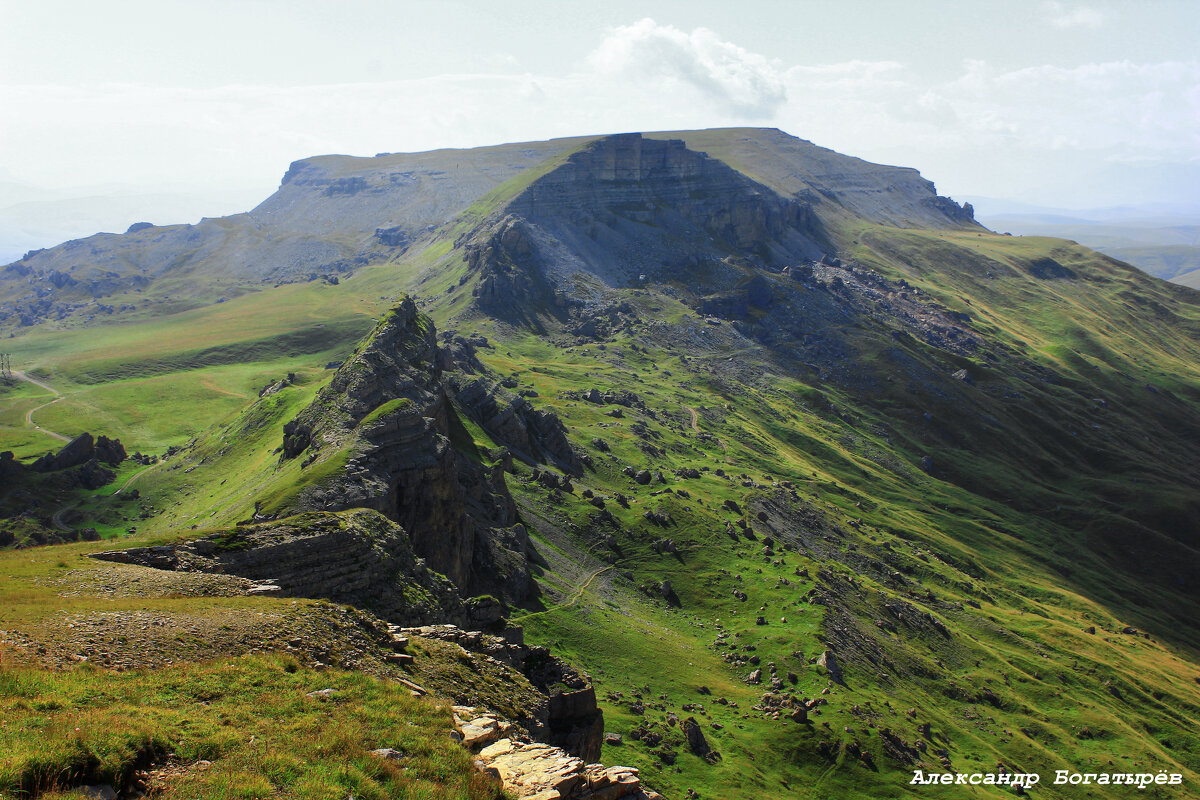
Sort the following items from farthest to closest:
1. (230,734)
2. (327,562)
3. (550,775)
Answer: (327,562) < (550,775) < (230,734)

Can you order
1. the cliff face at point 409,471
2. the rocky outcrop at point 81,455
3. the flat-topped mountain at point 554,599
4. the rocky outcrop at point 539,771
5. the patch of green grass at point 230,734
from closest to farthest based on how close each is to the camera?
the patch of green grass at point 230,734, the rocky outcrop at point 539,771, the flat-topped mountain at point 554,599, the cliff face at point 409,471, the rocky outcrop at point 81,455

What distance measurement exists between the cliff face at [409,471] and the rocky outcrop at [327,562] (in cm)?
1713

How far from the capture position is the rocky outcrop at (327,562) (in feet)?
144

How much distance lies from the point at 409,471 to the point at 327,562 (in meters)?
31.6

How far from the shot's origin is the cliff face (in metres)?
75.4

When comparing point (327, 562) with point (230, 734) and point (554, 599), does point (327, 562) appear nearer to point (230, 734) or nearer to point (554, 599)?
point (230, 734)

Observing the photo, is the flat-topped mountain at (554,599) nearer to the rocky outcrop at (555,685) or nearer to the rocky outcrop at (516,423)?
the rocky outcrop at (555,685)

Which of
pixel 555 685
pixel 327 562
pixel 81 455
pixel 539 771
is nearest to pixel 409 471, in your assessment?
pixel 327 562

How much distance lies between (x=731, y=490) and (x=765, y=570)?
34213mm

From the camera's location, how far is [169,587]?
125 feet

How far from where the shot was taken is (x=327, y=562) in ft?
157

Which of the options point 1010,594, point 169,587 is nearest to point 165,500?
point 169,587

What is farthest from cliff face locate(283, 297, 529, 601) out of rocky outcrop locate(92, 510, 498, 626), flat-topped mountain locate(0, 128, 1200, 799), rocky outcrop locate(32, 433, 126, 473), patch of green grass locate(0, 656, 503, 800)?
rocky outcrop locate(32, 433, 126, 473)

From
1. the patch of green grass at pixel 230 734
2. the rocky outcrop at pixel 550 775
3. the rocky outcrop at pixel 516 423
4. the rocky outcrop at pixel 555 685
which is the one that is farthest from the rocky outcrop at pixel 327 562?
the rocky outcrop at pixel 516 423
